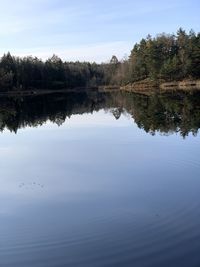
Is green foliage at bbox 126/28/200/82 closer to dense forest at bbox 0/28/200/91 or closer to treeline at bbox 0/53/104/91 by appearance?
dense forest at bbox 0/28/200/91

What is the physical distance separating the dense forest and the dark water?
7810cm

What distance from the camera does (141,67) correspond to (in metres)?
123

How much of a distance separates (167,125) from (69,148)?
35.9 feet

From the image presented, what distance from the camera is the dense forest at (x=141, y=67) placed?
108 metres

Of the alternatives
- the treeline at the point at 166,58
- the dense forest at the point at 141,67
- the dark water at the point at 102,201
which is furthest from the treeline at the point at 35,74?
the dark water at the point at 102,201

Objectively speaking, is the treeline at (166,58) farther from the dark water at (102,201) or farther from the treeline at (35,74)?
the dark water at (102,201)

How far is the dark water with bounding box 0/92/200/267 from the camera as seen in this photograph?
11539 millimetres

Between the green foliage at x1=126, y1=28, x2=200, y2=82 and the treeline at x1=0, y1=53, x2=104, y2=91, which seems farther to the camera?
the treeline at x1=0, y1=53, x2=104, y2=91

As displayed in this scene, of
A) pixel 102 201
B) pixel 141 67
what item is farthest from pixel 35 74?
pixel 102 201

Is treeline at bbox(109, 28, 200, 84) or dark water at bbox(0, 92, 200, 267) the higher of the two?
treeline at bbox(109, 28, 200, 84)

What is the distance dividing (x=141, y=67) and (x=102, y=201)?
4307 inches

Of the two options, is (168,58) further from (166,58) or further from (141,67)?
(141,67)

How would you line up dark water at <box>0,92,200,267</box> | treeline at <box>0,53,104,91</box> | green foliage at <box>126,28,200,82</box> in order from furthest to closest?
1. treeline at <box>0,53,104,91</box>
2. green foliage at <box>126,28,200,82</box>
3. dark water at <box>0,92,200,267</box>

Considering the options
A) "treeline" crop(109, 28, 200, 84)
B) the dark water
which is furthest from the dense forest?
the dark water
